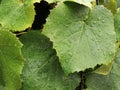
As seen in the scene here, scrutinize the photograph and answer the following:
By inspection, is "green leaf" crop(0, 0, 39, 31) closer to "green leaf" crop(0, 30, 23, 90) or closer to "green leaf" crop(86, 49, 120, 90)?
"green leaf" crop(0, 30, 23, 90)

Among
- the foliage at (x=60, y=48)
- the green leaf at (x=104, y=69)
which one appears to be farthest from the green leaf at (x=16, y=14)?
the green leaf at (x=104, y=69)

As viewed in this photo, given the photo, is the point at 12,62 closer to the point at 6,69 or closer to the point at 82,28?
the point at 6,69

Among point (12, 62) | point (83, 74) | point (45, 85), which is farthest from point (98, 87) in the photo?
point (12, 62)

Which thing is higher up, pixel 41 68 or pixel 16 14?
pixel 16 14

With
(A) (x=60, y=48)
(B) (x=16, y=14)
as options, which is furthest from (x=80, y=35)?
(B) (x=16, y=14)

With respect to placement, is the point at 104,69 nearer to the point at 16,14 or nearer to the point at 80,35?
the point at 80,35

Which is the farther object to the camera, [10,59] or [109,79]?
[109,79]

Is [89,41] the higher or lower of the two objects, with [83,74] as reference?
higher

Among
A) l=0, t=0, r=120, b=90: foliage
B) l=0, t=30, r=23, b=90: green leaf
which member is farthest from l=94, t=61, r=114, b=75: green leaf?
l=0, t=30, r=23, b=90: green leaf
